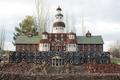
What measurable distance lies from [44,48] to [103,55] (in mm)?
12485

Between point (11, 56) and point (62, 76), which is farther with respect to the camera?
point (11, 56)

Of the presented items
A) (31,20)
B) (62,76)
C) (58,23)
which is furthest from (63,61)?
(62,76)

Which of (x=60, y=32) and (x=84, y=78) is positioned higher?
(x=60, y=32)

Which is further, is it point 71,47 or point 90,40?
point 90,40

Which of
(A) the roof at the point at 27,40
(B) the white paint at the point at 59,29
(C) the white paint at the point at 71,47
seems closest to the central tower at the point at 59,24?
(B) the white paint at the point at 59,29

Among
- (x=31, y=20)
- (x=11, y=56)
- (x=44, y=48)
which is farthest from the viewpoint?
(x=31, y=20)

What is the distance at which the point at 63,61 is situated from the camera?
5131cm

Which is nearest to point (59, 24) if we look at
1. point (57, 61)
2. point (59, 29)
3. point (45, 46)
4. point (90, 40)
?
point (59, 29)

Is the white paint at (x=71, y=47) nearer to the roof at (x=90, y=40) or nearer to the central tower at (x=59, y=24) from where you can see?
the roof at (x=90, y=40)

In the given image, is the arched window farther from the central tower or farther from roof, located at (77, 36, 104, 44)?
the central tower

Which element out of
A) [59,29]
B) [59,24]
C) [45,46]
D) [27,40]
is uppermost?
[59,24]

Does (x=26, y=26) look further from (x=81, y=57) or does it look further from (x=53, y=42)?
(x=81, y=57)

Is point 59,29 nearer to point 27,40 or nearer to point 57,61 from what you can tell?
point 27,40

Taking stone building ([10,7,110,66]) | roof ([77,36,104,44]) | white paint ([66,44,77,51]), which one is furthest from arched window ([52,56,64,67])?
roof ([77,36,104,44])
